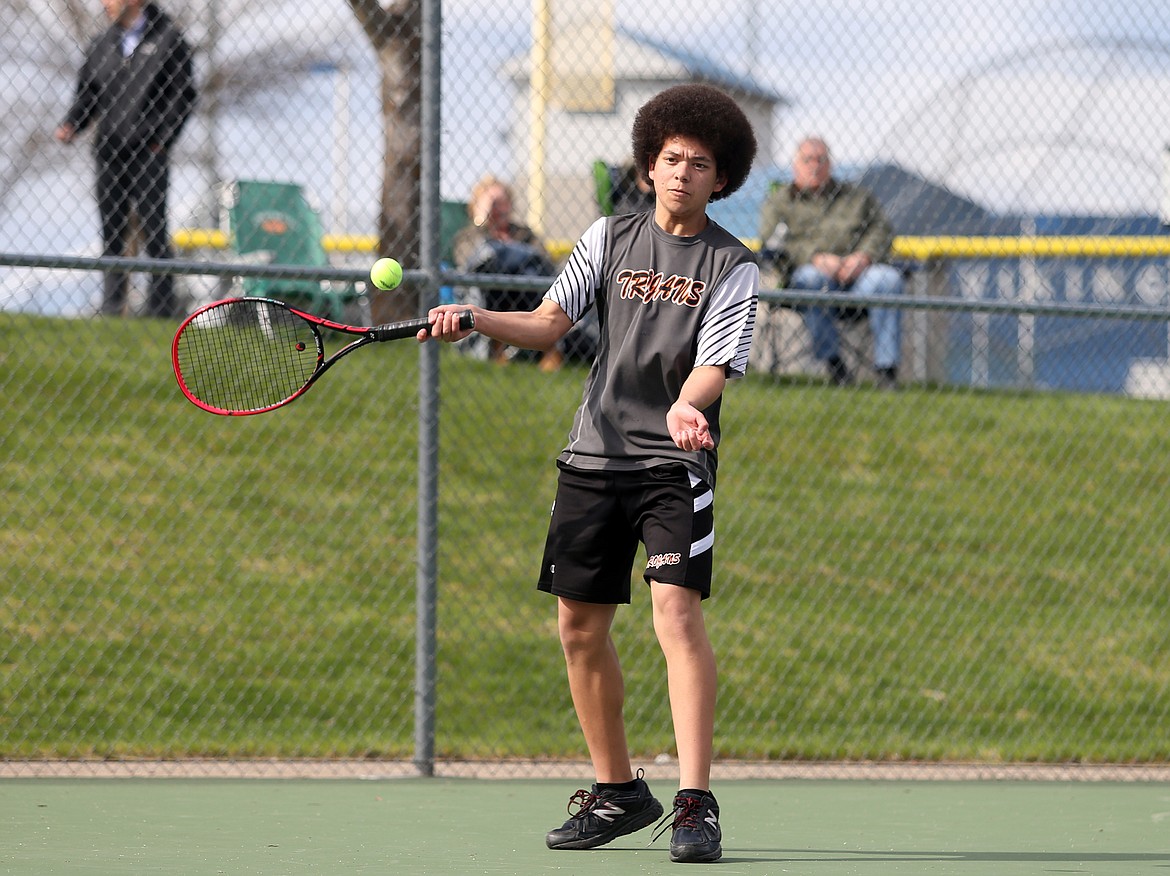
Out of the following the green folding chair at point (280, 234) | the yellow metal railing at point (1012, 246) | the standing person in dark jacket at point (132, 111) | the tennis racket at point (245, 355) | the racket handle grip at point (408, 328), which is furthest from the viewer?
the green folding chair at point (280, 234)

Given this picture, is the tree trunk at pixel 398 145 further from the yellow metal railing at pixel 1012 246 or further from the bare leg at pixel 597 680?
the bare leg at pixel 597 680

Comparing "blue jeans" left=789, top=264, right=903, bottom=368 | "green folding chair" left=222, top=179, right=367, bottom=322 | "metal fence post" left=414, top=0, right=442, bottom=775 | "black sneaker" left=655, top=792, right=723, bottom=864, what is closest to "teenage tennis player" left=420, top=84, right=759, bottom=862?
A: "black sneaker" left=655, top=792, right=723, bottom=864

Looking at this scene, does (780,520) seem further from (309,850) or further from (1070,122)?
(309,850)

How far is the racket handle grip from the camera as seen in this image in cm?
377

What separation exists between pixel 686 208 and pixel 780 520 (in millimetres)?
4339

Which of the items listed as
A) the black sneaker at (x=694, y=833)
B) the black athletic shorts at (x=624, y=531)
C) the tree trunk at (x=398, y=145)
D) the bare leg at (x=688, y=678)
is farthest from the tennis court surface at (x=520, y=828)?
the tree trunk at (x=398, y=145)

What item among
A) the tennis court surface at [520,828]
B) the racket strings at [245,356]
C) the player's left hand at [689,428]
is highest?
the racket strings at [245,356]

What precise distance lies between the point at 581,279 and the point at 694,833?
4.56 ft

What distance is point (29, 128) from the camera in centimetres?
814

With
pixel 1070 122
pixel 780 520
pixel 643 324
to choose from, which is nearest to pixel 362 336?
pixel 643 324

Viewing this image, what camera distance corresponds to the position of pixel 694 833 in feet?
12.8

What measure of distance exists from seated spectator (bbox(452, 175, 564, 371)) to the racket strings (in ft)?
7.28

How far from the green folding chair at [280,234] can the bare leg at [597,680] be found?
350 cm

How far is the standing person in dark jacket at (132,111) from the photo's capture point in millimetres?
6477
